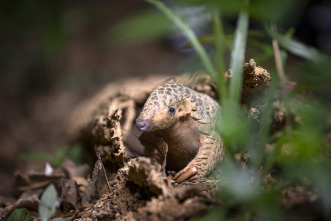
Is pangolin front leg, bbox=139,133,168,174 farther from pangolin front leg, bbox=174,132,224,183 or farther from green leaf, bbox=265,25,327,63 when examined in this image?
green leaf, bbox=265,25,327,63

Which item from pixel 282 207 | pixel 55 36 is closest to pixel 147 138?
pixel 282 207

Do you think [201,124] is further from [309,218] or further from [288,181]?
[309,218]

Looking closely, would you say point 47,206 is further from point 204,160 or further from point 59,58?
point 59,58

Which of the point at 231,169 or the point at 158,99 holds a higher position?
the point at 158,99

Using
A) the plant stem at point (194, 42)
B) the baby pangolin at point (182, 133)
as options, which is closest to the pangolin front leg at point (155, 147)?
the baby pangolin at point (182, 133)

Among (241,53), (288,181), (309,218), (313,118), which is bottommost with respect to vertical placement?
(309,218)

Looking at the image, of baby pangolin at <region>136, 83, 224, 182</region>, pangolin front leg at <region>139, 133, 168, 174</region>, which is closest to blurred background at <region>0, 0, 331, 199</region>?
baby pangolin at <region>136, 83, 224, 182</region>
